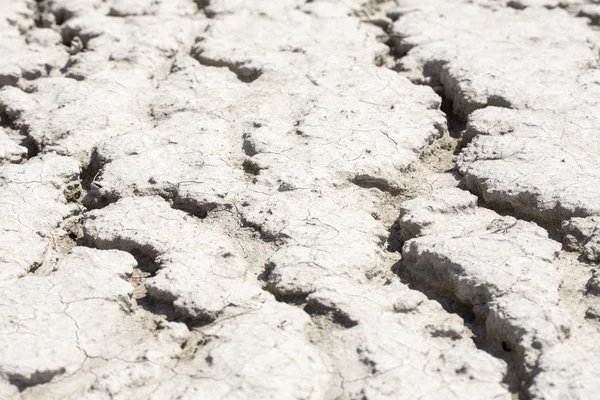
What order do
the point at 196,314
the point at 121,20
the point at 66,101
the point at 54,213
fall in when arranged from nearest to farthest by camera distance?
the point at 196,314
the point at 54,213
the point at 66,101
the point at 121,20

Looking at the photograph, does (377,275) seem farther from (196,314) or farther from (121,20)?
(121,20)

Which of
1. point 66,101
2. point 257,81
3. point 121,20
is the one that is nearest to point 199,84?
point 257,81

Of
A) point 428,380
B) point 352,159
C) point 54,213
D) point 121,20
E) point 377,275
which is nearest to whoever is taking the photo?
point 428,380

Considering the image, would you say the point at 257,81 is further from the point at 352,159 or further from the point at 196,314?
the point at 196,314

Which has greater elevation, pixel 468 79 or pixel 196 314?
pixel 468 79

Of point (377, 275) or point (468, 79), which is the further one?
point (468, 79)

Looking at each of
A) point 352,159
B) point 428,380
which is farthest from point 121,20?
point 428,380
